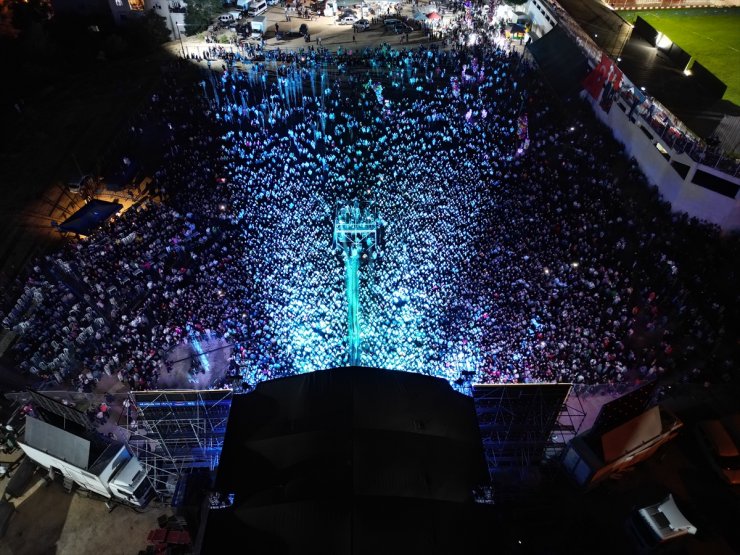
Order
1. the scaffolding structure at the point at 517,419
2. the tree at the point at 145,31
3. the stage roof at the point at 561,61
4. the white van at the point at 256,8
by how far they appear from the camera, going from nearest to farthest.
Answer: the scaffolding structure at the point at 517,419
the stage roof at the point at 561,61
the tree at the point at 145,31
the white van at the point at 256,8

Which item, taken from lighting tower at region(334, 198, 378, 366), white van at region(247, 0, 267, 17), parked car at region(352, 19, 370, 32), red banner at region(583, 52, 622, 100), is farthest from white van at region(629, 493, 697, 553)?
white van at region(247, 0, 267, 17)

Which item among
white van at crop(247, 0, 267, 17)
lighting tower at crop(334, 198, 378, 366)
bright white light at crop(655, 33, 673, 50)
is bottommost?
lighting tower at crop(334, 198, 378, 366)

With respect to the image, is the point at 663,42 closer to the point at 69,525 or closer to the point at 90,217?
the point at 90,217

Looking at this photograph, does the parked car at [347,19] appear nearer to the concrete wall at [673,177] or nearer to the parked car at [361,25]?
the parked car at [361,25]

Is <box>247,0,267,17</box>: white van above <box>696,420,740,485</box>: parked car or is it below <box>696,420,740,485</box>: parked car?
above

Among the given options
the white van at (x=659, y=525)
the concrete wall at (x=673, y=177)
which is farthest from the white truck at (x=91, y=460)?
the concrete wall at (x=673, y=177)

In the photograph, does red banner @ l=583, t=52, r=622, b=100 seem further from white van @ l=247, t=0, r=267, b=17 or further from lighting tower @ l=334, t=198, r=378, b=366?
white van @ l=247, t=0, r=267, b=17
